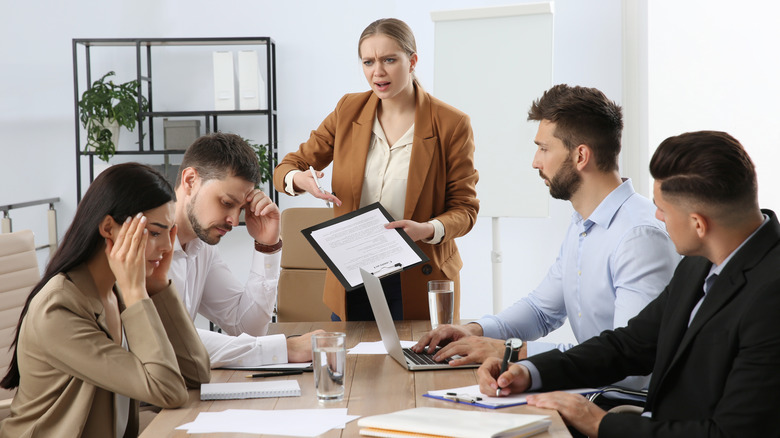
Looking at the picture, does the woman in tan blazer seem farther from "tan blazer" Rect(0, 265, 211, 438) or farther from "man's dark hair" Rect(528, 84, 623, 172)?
"man's dark hair" Rect(528, 84, 623, 172)

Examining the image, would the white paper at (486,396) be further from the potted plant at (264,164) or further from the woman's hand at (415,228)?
the potted plant at (264,164)

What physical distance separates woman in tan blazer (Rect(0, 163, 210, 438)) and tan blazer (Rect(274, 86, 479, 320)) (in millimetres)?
975

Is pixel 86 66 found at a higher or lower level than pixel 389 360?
higher

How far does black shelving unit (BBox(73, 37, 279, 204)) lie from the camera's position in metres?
4.42

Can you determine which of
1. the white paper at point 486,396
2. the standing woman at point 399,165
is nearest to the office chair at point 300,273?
the standing woman at point 399,165

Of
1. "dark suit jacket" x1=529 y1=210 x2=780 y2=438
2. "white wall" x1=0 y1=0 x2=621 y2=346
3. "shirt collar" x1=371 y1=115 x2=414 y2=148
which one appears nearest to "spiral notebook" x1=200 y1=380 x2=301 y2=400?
"dark suit jacket" x1=529 y1=210 x2=780 y2=438

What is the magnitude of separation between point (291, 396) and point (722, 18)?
2.87 meters

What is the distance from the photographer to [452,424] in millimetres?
1240

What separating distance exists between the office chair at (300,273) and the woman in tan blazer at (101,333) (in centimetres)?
171

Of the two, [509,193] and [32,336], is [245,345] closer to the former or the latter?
[32,336]

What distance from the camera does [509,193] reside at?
3.99 metres

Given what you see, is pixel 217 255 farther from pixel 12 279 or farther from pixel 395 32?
pixel 395 32

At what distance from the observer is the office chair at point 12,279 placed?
2.26 m

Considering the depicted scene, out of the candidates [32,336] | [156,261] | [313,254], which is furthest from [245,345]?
[313,254]
